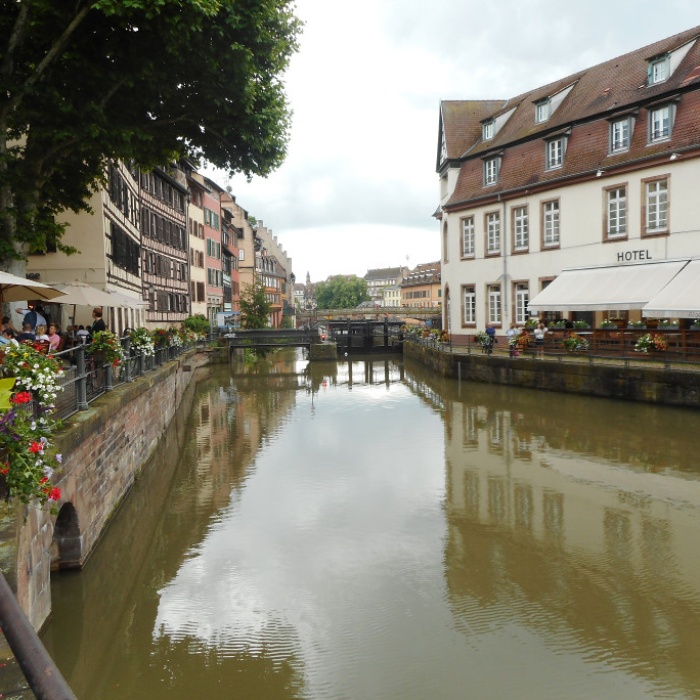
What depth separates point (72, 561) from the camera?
8.46 metres

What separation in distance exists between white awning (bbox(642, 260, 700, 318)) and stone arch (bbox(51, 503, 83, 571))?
732 inches

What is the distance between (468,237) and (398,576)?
29351 mm

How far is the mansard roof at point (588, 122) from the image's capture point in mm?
26234

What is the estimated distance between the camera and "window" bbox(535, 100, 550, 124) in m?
33.2

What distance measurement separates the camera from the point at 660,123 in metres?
26.8

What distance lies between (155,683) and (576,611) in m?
4.31

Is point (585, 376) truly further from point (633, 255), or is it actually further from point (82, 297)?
point (82, 297)

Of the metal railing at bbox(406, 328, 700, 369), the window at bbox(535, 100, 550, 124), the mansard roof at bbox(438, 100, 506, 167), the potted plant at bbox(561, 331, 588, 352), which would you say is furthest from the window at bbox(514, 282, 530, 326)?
the mansard roof at bbox(438, 100, 506, 167)

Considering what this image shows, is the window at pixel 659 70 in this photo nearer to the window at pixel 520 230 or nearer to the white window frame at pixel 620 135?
the white window frame at pixel 620 135

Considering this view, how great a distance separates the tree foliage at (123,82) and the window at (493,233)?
20504 millimetres

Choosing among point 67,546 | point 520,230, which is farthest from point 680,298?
point 67,546

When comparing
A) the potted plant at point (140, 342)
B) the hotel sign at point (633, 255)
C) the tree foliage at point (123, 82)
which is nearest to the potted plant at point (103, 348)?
the potted plant at point (140, 342)

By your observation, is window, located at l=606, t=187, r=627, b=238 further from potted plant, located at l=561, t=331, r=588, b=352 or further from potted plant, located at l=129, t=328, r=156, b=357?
potted plant, located at l=129, t=328, r=156, b=357

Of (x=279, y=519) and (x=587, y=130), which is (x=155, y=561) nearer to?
(x=279, y=519)
